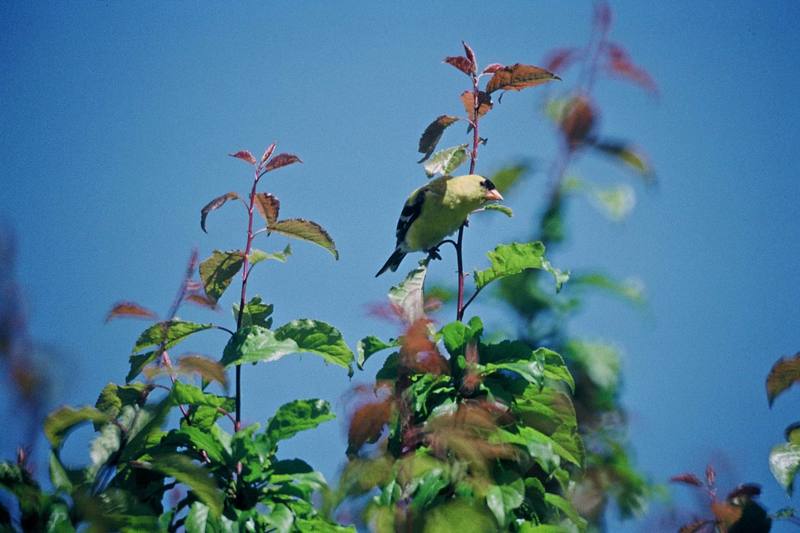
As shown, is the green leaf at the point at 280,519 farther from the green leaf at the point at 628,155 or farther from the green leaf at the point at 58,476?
the green leaf at the point at 628,155

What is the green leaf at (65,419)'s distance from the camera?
217 cm

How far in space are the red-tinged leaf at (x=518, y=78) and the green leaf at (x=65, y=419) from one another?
176cm

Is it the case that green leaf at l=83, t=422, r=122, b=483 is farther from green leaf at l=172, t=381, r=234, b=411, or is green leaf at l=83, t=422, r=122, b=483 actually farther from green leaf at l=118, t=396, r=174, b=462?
green leaf at l=172, t=381, r=234, b=411

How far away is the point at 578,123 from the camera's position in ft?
6.59

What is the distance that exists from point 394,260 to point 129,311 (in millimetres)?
3458

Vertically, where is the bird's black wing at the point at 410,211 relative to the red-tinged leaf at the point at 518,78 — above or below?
above

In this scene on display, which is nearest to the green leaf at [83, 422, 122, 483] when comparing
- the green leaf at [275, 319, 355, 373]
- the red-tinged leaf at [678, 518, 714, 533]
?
the green leaf at [275, 319, 355, 373]

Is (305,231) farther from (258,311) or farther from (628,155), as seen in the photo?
(628,155)

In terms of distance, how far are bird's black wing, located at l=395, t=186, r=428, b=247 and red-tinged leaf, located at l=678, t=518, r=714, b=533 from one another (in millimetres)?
2692

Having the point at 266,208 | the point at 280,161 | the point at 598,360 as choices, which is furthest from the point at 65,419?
the point at 598,360

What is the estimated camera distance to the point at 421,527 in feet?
6.30

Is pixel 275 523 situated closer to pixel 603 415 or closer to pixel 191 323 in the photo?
pixel 191 323

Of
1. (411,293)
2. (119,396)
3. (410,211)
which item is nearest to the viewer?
(119,396)

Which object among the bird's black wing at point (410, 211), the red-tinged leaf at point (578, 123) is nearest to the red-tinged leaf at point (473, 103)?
the red-tinged leaf at point (578, 123)
